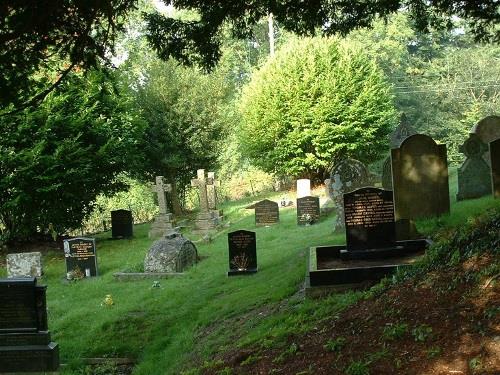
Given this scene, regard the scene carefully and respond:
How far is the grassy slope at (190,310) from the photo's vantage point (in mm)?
7000

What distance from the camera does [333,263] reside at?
880cm

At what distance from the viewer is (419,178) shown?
1119 centimetres

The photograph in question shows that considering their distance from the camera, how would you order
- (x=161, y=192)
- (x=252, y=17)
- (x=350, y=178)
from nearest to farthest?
1. (x=252, y=17)
2. (x=350, y=178)
3. (x=161, y=192)

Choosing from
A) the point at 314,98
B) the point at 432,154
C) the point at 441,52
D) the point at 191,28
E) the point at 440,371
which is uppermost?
the point at 441,52

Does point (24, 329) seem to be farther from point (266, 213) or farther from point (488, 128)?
point (266, 213)

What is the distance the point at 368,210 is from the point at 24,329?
568 centimetres

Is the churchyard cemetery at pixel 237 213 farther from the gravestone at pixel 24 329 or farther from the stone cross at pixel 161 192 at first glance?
the stone cross at pixel 161 192

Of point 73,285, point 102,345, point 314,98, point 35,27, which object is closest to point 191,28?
point 35,27

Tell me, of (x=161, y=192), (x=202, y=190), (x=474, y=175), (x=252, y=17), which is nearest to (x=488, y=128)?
(x=474, y=175)

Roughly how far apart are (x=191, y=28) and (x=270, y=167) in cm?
2090

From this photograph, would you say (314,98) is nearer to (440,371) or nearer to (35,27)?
(35,27)

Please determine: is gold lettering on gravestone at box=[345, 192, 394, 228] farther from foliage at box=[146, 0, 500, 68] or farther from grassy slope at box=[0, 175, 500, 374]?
foliage at box=[146, 0, 500, 68]

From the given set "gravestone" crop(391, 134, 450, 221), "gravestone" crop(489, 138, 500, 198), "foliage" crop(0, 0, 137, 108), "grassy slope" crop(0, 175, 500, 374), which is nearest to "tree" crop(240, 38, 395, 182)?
"grassy slope" crop(0, 175, 500, 374)

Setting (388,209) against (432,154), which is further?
(432,154)
